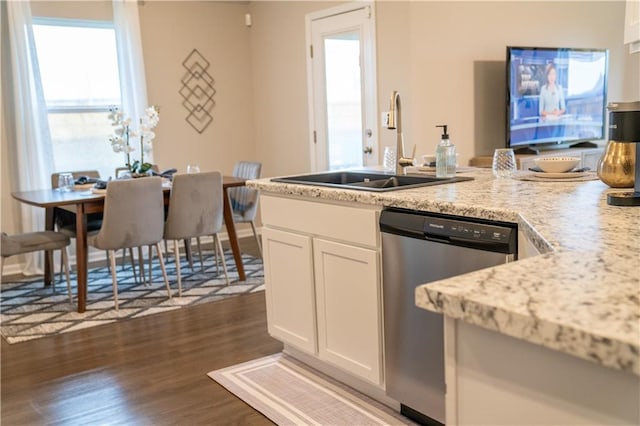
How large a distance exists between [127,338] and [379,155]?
2564mm

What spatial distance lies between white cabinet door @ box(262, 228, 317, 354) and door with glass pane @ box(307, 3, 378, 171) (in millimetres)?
2370

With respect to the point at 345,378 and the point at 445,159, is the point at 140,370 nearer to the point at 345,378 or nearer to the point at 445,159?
the point at 345,378

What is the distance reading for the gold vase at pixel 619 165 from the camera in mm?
2137

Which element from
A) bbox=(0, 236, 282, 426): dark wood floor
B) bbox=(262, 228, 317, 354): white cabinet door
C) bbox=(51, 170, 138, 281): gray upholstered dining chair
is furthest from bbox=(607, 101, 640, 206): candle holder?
bbox=(51, 170, 138, 281): gray upholstered dining chair

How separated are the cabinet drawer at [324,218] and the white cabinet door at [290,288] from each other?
0.20 ft

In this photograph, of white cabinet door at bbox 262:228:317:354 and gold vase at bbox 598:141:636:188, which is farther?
white cabinet door at bbox 262:228:317:354

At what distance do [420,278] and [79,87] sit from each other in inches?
175

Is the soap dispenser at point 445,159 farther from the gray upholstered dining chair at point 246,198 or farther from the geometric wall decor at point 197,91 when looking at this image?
the geometric wall decor at point 197,91

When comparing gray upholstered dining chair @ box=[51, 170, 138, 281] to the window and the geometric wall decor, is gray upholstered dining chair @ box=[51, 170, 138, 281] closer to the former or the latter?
the window

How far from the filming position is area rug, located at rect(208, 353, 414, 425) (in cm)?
252

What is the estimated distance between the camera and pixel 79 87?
562 centimetres

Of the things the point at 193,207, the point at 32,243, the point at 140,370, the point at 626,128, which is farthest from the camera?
the point at 193,207

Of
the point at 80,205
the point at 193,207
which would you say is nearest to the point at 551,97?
the point at 193,207

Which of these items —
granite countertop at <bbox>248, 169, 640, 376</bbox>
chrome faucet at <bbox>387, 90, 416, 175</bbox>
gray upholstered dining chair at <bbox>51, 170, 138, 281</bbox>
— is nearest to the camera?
granite countertop at <bbox>248, 169, 640, 376</bbox>
